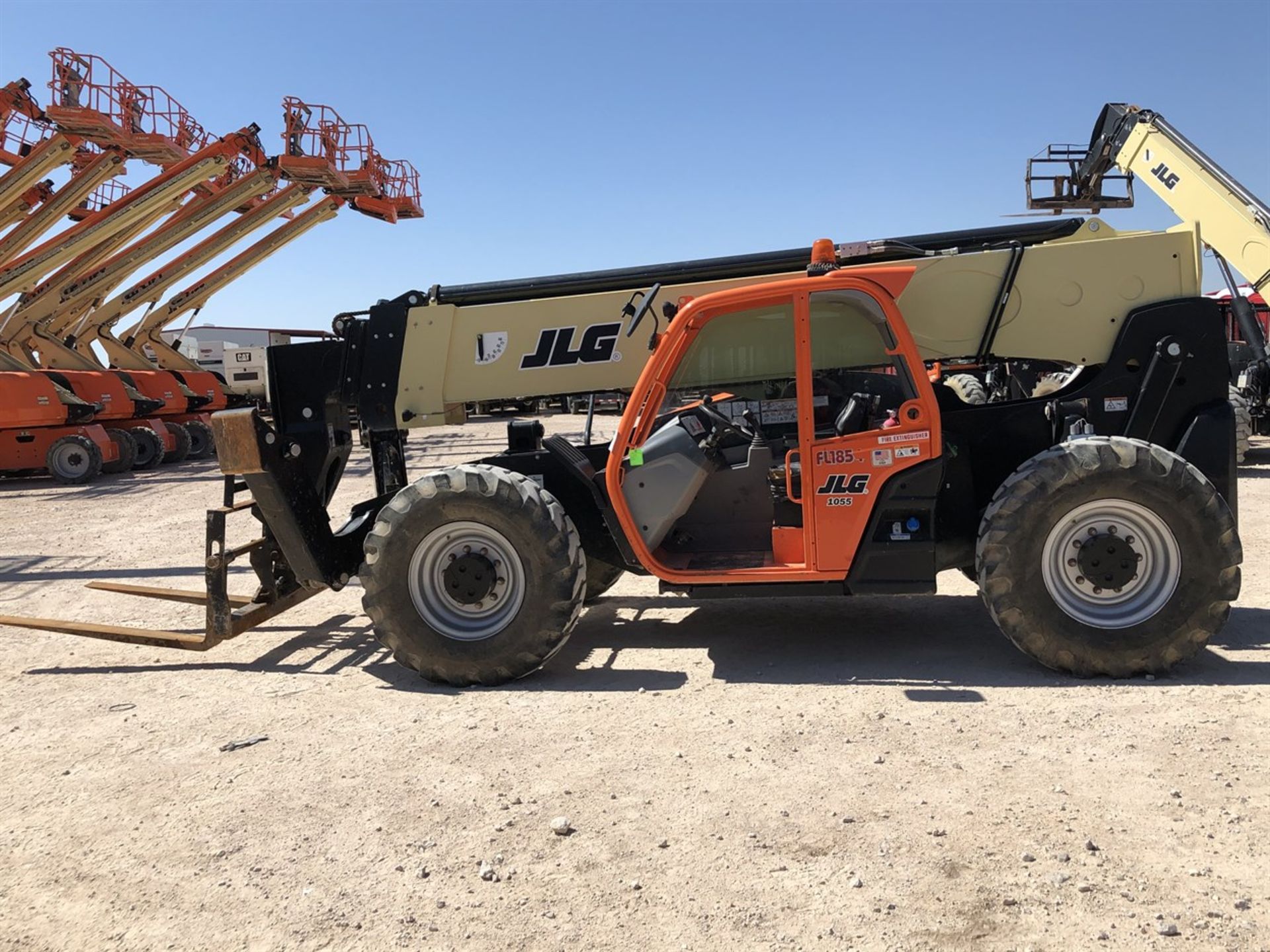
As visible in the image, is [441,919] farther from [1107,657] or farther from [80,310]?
[80,310]

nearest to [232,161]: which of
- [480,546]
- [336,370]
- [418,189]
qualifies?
[418,189]

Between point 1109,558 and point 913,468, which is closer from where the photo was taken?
point 1109,558

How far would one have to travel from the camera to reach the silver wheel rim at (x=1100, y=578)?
487 cm

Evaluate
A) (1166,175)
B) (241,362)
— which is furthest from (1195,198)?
(241,362)

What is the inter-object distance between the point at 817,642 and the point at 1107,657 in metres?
1.60

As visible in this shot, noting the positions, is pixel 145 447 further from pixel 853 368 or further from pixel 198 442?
pixel 853 368

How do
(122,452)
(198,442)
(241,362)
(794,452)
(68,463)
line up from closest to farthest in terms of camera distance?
(794,452)
(68,463)
(122,452)
(198,442)
(241,362)

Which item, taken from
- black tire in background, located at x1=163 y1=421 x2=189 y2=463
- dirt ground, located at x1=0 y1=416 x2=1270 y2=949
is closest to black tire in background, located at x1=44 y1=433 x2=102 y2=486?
black tire in background, located at x1=163 y1=421 x2=189 y2=463

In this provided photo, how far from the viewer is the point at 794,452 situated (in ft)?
17.6

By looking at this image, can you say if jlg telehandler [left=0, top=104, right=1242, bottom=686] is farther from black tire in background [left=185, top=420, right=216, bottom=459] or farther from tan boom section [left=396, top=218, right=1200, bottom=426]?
black tire in background [left=185, top=420, right=216, bottom=459]

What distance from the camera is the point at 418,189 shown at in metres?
24.7

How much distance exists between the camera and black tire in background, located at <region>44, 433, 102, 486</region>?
57.5ft

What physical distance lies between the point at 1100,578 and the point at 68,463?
1814cm

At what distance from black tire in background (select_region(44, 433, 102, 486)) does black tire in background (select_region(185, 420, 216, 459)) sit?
15.5 feet
